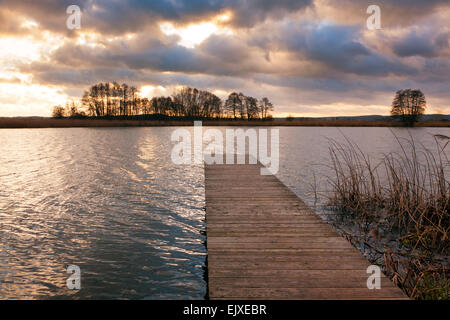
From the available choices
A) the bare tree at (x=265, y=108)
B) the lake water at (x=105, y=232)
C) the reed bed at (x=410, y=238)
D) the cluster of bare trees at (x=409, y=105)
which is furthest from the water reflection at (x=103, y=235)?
the bare tree at (x=265, y=108)

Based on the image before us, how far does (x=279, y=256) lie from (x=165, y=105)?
68322mm

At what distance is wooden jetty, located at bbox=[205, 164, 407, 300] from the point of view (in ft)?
10.4

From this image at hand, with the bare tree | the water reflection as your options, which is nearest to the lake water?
the water reflection

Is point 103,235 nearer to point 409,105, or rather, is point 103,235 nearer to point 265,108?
point 409,105

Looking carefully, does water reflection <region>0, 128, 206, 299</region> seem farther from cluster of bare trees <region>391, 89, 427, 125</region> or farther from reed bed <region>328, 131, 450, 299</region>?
cluster of bare trees <region>391, 89, 427, 125</region>

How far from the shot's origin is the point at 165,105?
69.2m

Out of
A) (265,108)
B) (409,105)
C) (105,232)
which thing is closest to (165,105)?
(265,108)

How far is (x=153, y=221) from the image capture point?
6.66 meters

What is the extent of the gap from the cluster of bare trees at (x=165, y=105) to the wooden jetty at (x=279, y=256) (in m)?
60.4

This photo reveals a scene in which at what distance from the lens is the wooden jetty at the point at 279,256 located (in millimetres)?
3184

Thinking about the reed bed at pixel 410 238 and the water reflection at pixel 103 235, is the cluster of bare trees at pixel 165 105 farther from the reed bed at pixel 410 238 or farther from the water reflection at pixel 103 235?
the reed bed at pixel 410 238
